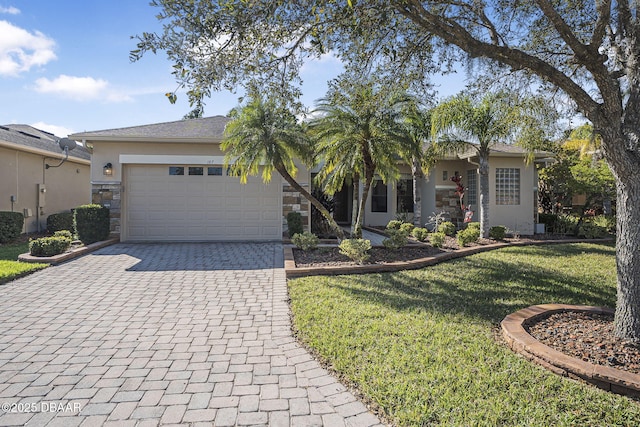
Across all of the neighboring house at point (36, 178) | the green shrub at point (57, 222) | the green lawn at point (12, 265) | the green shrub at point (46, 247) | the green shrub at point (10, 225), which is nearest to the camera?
the green lawn at point (12, 265)

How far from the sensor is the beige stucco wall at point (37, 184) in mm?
12115

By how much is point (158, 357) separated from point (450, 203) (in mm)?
14208

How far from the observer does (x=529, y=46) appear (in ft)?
20.7

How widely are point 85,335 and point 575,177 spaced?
48.0 feet

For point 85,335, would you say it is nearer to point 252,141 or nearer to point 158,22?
point 158,22

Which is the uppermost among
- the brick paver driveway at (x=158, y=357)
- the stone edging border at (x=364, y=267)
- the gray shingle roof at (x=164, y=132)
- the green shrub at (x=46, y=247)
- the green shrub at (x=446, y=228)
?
the gray shingle roof at (x=164, y=132)

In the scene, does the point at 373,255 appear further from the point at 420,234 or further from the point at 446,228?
the point at 446,228

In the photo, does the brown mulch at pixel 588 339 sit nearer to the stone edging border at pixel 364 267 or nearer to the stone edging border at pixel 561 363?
the stone edging border at pixel 561 363

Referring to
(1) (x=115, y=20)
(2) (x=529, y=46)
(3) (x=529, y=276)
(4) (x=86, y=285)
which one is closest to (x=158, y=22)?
(1) (x=115, y=20)

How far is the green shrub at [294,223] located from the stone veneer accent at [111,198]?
5.43 meters

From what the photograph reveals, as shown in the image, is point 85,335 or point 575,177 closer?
point 85,335

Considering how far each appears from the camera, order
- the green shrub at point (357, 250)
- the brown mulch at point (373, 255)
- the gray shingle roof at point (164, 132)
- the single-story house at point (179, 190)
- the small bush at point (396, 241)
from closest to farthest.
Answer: the green shrub at point (357, 250)
the brown mulch at point (373, 255)
the small bush at point (396, 241)
the gray shingle roof at point (164, 132)
the single-story house at point (179, 190)

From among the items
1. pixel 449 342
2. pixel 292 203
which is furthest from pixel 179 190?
pixel 449 342

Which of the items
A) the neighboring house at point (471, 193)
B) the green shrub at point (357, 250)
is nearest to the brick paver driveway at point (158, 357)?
the green shrub at point (357, 250)
